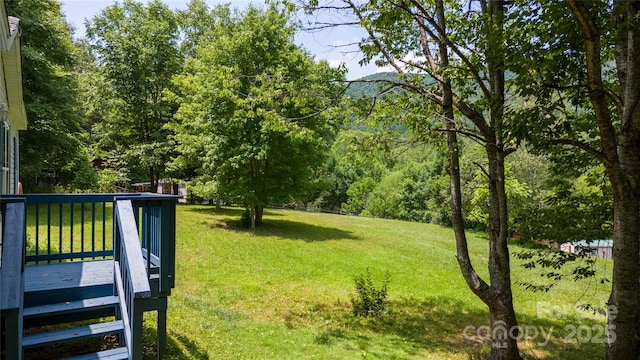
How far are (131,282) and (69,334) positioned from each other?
96 cm

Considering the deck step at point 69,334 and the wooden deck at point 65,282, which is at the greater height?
the wooden deck at point 65,282

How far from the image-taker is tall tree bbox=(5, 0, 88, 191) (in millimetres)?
12203

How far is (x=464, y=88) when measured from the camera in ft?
19.7

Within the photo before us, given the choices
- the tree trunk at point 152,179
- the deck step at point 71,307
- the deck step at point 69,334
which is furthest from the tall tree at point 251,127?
the deck step at point 69,334

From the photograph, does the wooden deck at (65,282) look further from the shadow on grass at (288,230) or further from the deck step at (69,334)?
the shadow on grass at (288,230)

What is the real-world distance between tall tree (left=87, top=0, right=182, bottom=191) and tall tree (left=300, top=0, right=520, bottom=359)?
599 inches

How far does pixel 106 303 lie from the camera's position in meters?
3.59

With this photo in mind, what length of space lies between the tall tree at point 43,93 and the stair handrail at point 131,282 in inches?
449

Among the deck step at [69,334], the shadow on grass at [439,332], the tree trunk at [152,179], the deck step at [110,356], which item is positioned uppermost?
the tree trunk at [152,179]

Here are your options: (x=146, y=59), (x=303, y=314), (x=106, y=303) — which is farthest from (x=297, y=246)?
(x=146, y=59)

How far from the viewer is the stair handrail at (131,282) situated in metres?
2.96

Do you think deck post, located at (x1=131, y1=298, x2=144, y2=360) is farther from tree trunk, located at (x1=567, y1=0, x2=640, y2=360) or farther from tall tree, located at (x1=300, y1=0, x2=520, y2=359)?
tree trunk, located at (x1=567, y1=0, x2=640, y2=360)

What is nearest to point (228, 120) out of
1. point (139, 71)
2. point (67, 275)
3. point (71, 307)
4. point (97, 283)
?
point (139, 71)

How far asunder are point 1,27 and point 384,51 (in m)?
4.99
